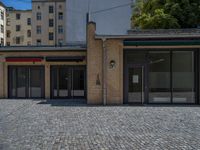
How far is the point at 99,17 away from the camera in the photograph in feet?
104

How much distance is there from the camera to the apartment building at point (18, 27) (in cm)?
6975

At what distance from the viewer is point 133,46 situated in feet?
52.0

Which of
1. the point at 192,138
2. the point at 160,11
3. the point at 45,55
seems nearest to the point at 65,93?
the point at 45,55

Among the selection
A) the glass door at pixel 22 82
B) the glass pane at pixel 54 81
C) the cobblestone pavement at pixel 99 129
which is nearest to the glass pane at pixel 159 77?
the cobblestone pavement at pixel 99 129

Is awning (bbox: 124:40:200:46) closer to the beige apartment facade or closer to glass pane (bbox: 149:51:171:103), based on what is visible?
the beige apartment facade

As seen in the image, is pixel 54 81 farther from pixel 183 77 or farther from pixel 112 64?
pixel 183 77

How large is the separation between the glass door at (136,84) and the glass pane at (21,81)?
7.51 m

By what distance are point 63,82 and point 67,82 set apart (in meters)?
0.27

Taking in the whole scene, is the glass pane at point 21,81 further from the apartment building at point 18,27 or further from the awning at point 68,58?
the apartment building at point 18,27

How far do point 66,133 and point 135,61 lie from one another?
27.1 feet

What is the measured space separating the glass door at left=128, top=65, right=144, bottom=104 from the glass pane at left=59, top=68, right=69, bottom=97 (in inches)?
192

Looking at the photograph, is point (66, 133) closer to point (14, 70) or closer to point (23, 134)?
point (23, 134)

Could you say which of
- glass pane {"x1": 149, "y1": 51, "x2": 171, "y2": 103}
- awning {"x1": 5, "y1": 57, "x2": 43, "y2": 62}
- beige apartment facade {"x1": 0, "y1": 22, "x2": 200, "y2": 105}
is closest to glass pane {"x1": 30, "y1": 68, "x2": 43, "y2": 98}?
awning {"x1": 5, "y1": 57, "x2": 43, "y2": 62}

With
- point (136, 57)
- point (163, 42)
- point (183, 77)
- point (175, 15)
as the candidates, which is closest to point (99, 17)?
point (175, 15)
